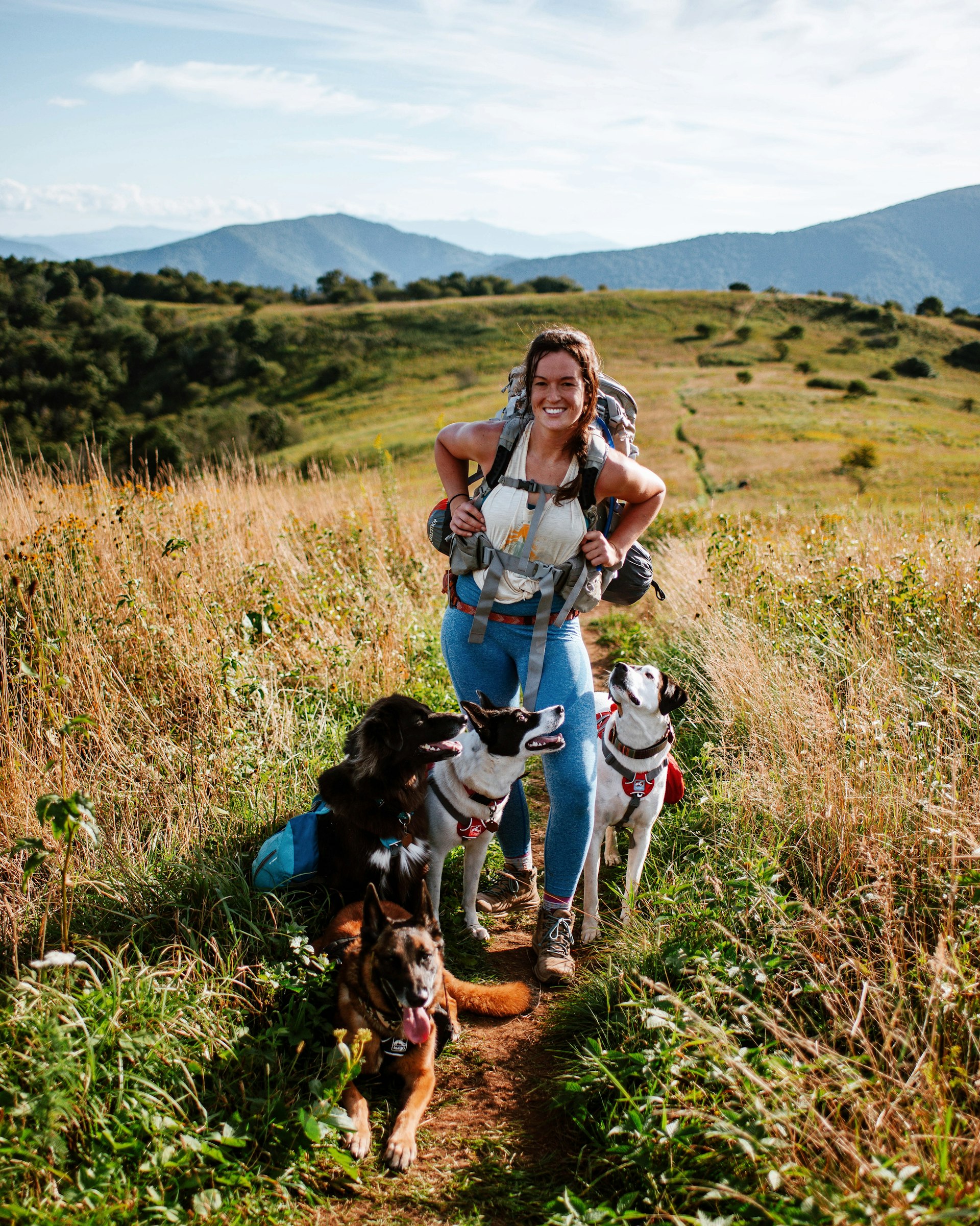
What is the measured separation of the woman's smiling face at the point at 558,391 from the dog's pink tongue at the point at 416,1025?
80.5 inches

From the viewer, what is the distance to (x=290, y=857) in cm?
297

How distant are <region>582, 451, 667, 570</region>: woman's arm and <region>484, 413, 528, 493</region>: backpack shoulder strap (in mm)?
355

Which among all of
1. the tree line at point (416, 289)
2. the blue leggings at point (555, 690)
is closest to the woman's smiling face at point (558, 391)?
the blue leggings at point (555, 690)

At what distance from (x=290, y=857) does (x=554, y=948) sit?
1.16 metres

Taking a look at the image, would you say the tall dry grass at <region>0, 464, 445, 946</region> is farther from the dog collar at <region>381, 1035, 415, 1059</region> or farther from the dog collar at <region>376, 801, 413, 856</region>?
the dog collar at <region>381, 1035, 415, 1059</region>

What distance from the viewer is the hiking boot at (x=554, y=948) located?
303 cm

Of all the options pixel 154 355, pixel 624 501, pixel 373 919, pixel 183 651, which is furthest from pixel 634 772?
pixel 154 355

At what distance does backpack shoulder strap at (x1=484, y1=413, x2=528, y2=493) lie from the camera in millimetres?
2824

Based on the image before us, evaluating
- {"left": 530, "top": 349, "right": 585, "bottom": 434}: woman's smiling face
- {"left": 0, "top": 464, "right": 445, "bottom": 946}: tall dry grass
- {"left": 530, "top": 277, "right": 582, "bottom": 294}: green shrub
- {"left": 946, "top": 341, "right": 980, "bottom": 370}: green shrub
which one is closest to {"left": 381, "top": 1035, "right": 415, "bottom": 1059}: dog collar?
{"left": 0, "top": 464, "right": 445, "bottom": 946}: tall dry grass

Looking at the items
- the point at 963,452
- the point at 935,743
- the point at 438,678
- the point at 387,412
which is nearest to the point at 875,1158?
the point at 935,743

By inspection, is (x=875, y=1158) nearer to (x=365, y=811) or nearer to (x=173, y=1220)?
(x=173, y=1220)

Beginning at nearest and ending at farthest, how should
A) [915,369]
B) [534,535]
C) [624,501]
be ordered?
[534,535], [624,501], [915,369]

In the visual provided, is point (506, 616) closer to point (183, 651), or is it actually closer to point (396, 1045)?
point (396, 1045)

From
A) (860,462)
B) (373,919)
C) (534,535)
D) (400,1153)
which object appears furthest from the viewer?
(860,462)
